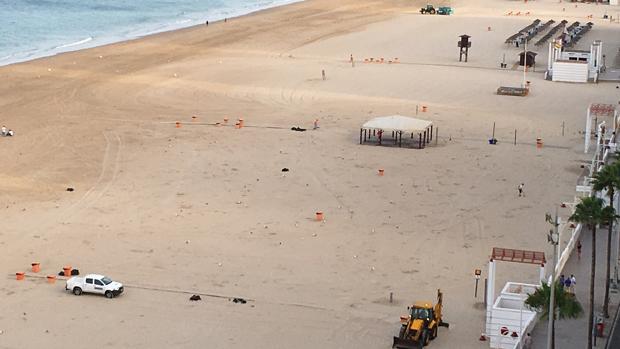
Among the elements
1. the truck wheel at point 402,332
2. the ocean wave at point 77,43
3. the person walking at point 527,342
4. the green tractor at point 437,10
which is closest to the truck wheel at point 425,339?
the truck wheel at point 402,332

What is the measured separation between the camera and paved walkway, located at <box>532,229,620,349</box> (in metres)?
29.4

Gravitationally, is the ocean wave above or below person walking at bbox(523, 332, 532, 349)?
above

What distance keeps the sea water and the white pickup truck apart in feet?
154

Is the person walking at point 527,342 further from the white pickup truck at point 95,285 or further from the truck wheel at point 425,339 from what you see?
the white pickup truck at point 95,285

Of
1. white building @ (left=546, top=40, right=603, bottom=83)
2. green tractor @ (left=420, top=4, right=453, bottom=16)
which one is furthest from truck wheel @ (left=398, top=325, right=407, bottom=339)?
green tractor @ (left=420, top=4, right=453, bottom=16)

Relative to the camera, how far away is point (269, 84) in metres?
69.9

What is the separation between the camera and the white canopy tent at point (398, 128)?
53156 mm

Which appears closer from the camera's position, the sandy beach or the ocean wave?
the sandy beach

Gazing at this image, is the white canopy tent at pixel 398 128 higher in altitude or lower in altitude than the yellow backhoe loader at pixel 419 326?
higher

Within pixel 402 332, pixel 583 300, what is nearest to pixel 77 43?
pixel 583 300

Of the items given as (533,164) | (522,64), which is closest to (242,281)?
(533,164)

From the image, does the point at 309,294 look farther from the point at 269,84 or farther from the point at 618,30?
the point at 618,30

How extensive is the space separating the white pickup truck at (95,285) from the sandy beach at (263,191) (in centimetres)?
24

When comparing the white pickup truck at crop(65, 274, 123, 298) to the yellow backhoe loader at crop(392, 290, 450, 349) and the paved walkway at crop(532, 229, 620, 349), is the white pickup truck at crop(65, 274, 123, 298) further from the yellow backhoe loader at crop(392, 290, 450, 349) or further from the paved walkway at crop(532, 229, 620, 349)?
the paved walkway at crop(532, 229, 620, 349)
